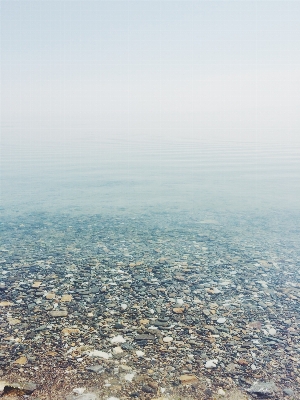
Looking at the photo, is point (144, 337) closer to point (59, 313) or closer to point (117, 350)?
point (117, 350)

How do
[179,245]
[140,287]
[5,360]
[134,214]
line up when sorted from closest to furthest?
[5,360] → [140,287] → [179,245] → [134,214]

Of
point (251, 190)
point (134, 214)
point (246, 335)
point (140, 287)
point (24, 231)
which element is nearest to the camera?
point (246, 335)

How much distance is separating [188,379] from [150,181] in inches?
791

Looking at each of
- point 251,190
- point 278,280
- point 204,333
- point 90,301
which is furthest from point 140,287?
point 251,190

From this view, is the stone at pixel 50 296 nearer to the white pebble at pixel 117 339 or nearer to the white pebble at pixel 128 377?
the white pebble at pixel 117 339

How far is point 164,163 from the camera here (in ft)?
113

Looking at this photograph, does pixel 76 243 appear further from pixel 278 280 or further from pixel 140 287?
pixel 278 280

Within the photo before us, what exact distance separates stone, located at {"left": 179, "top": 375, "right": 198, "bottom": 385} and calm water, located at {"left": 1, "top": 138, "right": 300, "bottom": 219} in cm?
1197

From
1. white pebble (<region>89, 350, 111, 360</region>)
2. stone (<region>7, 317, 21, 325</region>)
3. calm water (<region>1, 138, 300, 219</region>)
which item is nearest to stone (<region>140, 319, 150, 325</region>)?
white pebble (<region>89, 350, 111, 360</region>)

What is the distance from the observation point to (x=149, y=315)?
313 inches

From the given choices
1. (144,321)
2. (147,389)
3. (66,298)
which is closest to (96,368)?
(147,389)

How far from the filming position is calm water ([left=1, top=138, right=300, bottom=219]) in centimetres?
1889

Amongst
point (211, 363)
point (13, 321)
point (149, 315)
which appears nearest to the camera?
point (211, 363)

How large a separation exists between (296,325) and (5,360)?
540cm
